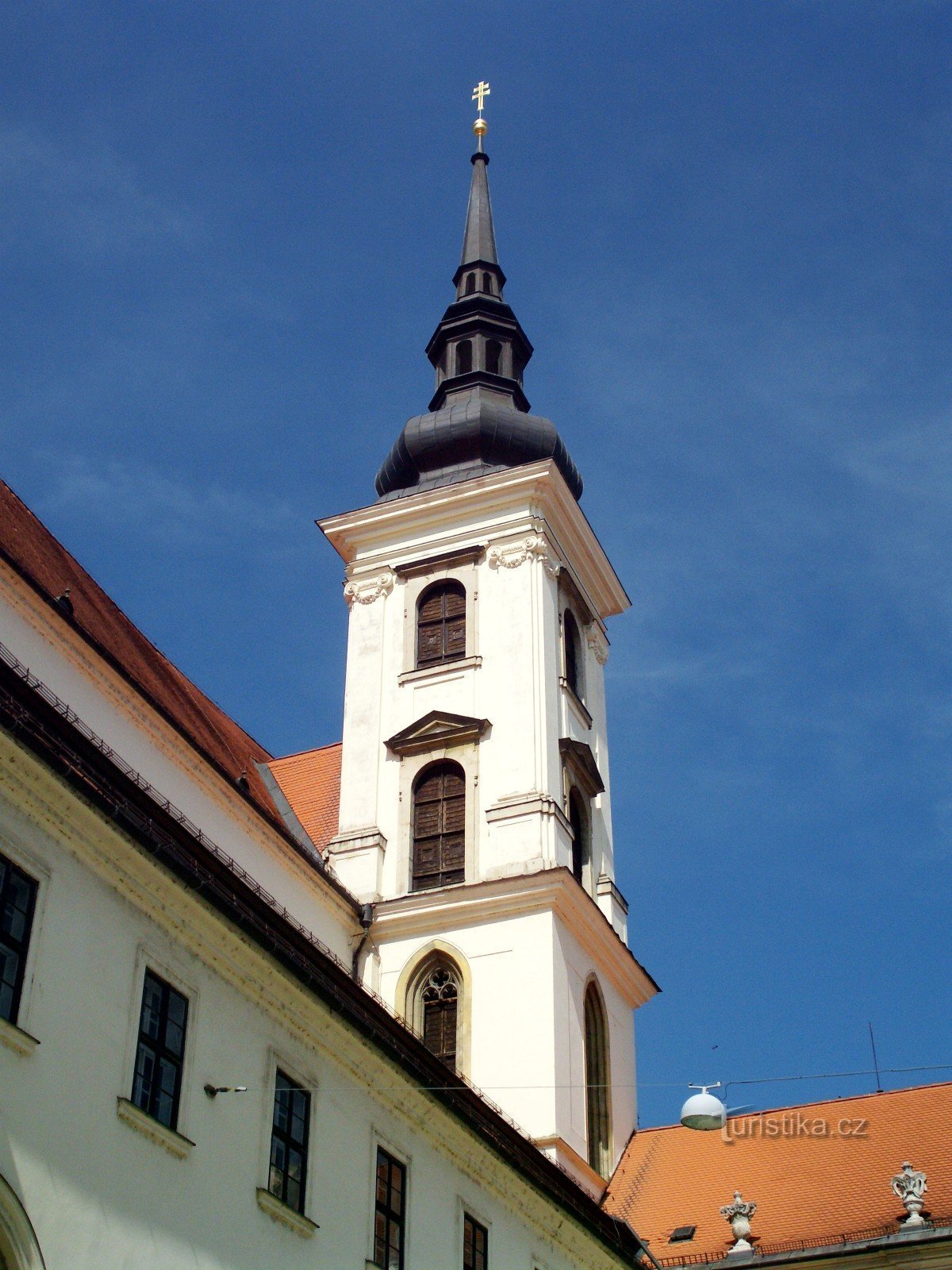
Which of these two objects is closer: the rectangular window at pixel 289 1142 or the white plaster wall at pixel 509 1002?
the rectangular window at pixel 289 1142

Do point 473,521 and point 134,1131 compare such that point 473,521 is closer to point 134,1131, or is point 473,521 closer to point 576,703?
point 576,703

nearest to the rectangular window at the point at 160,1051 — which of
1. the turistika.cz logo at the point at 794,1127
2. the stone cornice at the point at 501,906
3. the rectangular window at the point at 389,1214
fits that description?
the rectangular window at the point at 389,1214

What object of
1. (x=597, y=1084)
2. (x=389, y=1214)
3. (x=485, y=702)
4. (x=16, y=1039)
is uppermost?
(x=485, y=702)

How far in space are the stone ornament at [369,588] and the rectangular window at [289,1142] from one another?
1692 centimetres

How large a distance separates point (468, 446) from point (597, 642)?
4.83 meters

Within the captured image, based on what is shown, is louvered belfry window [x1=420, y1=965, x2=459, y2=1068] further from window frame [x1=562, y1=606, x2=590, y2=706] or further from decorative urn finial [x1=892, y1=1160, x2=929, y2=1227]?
decorative urn finial [x1=892, y1=1160, x2=929, y2=1227]

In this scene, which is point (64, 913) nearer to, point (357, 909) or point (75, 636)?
point (75, 636)

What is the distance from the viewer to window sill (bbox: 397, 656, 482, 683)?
3027cm

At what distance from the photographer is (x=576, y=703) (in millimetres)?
30984

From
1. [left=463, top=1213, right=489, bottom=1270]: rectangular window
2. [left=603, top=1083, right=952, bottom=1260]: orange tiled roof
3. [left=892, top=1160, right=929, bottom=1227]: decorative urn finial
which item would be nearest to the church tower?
[left=603, top=1083, right=952, bottom=1260]: orange tiled roof

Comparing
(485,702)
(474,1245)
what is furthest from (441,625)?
(474,1245)

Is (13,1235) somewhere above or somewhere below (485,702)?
below

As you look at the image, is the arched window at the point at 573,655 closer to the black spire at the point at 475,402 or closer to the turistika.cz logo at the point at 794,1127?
the black spire at the point at 475,402

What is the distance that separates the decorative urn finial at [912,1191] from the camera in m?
24.2
